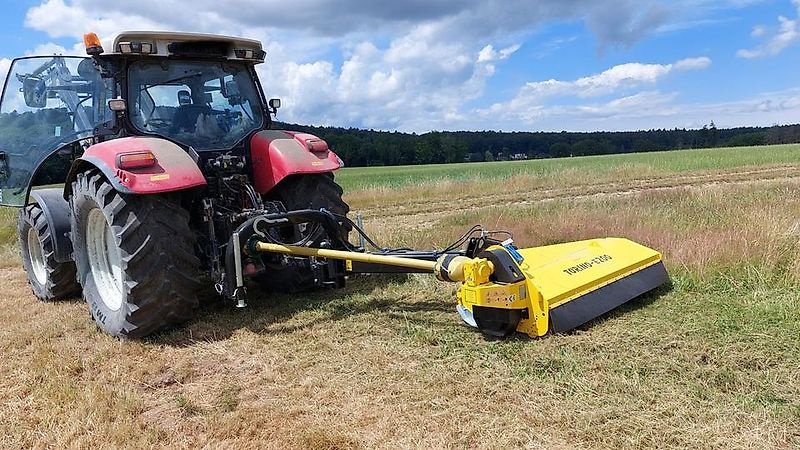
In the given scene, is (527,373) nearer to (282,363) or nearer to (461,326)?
(461,326)

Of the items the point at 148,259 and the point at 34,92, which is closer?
the point at 148,259

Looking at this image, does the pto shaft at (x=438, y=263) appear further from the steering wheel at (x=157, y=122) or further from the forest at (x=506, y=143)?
the forest at (x=506, y=143)

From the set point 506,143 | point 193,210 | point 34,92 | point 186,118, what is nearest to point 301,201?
point 193,210

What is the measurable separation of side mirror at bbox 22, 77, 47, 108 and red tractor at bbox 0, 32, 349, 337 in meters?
0.01

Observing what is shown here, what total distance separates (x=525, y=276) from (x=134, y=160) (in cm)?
251

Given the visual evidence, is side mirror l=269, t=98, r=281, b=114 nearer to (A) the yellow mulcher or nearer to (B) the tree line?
(A) the yellow mulcher

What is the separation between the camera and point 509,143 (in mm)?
76938

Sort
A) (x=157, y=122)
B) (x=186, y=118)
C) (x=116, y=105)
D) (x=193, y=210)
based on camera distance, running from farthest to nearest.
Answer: (x=186, y=118) < (x=157, y=122) < (x=193, y=210) < (x=116, y=105)

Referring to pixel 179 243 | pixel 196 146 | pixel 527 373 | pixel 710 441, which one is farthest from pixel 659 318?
pixel 196 146

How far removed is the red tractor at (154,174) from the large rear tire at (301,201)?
0.04ft

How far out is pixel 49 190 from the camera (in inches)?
Answer: 213

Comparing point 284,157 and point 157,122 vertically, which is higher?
point 157,122

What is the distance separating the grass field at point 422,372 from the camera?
2.65m

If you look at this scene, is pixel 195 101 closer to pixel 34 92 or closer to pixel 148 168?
pixel 148 168
